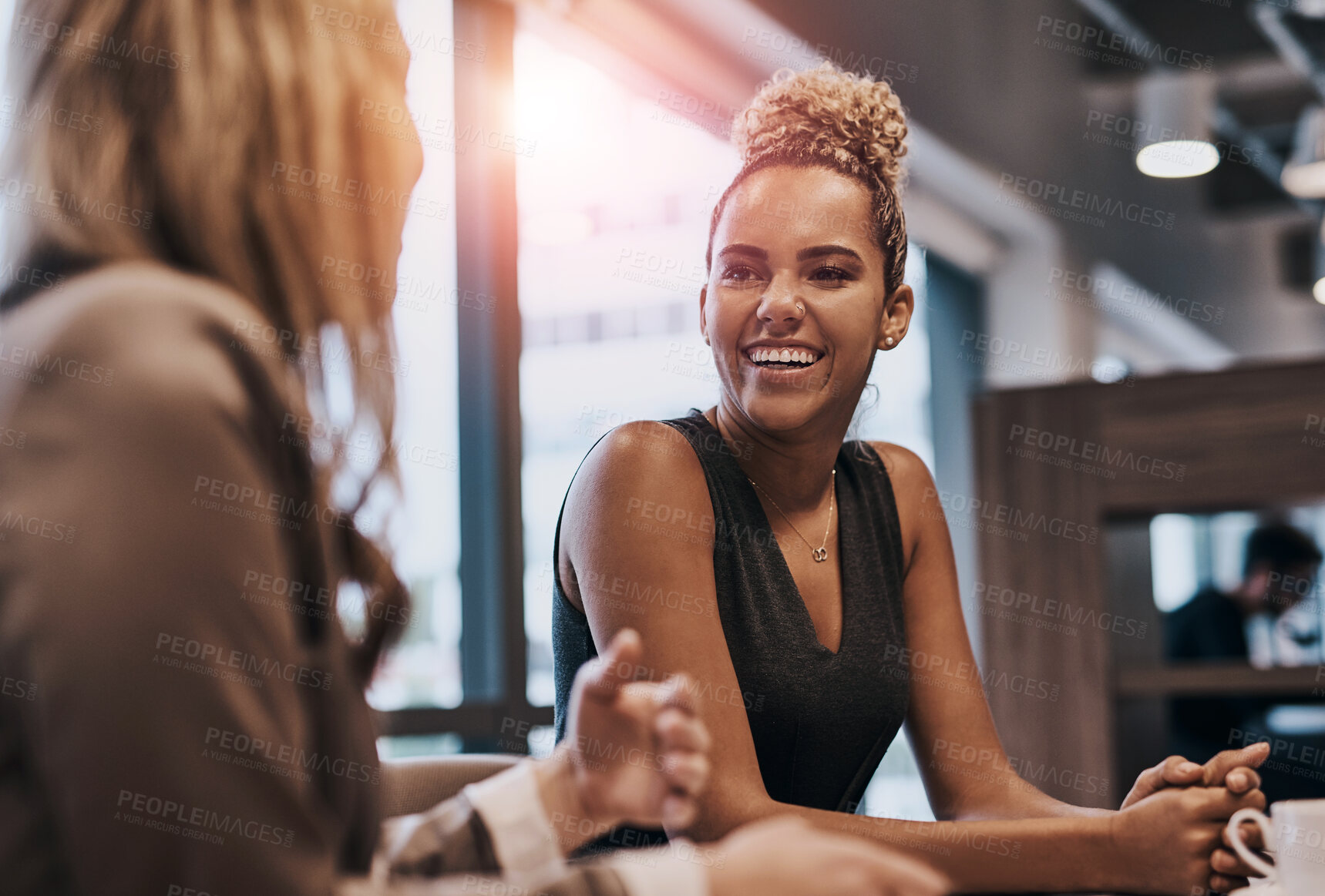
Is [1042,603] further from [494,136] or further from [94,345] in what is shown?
[94,345]

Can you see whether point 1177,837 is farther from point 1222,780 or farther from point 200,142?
point 200,142

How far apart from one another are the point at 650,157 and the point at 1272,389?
2030 millimetres

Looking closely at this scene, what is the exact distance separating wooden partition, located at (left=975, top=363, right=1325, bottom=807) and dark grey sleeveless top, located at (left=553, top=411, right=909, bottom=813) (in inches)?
71.9

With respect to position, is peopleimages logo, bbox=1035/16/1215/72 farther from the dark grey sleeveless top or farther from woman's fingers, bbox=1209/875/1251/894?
woman's fingers, bbox=1209/875/1251/894

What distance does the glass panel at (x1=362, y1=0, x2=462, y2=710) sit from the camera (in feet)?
10.1

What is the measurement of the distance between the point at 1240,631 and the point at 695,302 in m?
1.94

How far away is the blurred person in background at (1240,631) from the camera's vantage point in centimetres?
314

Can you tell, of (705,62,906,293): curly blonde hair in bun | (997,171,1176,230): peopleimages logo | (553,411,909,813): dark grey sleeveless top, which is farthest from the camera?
(997,171,1176,230): peopleimages logo

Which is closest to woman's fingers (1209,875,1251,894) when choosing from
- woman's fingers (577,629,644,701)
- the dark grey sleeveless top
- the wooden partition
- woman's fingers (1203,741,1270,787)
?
woman's fingers (1203,741,1270,787)

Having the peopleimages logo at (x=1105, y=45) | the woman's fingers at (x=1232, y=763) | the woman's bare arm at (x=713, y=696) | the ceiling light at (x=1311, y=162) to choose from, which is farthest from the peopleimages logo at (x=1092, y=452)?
the woman's fingers at (x=1232, y=763)

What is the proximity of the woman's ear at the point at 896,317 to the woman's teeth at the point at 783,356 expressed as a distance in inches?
5.9

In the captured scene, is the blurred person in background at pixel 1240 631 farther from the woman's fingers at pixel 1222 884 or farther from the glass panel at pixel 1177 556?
the woman's fingers at pixel 1222 884

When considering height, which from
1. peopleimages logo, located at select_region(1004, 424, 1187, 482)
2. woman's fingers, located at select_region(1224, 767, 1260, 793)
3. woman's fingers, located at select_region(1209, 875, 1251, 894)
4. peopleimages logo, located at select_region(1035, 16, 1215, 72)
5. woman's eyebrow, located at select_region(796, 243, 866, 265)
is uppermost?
peopleimages logo, located at select_region(1035, 16, 1215, 72)

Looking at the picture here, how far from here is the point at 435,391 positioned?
3.21 meters
